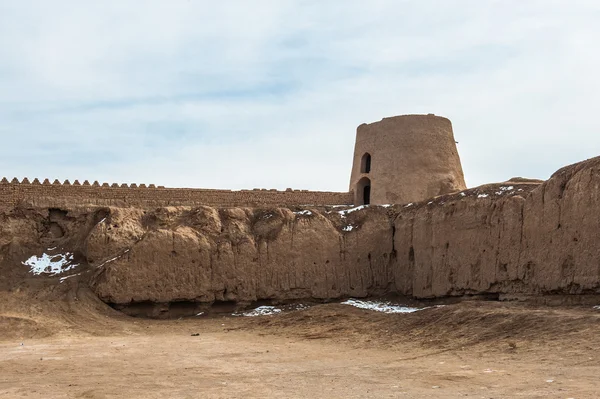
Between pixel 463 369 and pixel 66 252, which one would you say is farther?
pixel 66 252

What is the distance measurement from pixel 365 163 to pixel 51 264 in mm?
14719

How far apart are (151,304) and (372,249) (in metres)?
7.36

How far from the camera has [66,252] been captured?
75.6ft

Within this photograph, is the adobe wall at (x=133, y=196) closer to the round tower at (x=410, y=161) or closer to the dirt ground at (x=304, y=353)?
the round tower at (x=410, y=161)

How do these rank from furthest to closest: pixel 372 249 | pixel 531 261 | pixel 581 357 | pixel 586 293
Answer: pixel 372 249, pixel 531 261, pixel 586 293, pixel 581 357

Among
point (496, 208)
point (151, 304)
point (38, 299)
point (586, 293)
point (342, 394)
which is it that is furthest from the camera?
point (151, 304)

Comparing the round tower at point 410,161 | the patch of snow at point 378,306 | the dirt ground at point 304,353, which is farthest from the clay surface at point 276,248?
the round tower at point 410,161

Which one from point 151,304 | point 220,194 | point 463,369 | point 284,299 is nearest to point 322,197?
point 220,194

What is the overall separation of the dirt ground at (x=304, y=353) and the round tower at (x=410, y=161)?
10099 mm

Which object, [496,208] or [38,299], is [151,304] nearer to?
[38,299]

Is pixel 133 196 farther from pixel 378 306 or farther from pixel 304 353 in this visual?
pixel 304 353

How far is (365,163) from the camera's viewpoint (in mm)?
31875

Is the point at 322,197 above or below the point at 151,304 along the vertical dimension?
above

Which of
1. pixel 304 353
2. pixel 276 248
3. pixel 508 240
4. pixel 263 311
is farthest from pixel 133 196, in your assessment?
pixel 508 240
